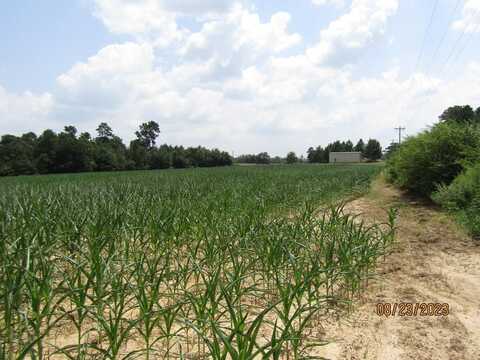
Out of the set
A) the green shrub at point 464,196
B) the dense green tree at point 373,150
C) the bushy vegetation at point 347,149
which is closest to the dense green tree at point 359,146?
the bushy vegetation at point 347,149

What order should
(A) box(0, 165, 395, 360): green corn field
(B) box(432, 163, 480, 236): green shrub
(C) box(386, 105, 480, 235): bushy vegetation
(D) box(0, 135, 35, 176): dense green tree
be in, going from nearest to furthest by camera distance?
(A) box(0, 165, 395, 360): green corn field < (B) box(432, 163, 480, 236): green shrub < (C) box(386, 105, 480, 235): bushy vegetation < (D) box(0, 135, 35, 176): dense green tree

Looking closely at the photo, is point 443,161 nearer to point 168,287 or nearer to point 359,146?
point 168,287

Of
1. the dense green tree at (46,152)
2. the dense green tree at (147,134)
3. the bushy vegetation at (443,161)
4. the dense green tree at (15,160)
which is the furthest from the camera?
the dense green tree at (147,134)

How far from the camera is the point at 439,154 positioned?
1159 centimetres

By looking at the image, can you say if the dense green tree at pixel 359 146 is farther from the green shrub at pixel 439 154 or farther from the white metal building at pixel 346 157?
the green shrub at pixel 439 154

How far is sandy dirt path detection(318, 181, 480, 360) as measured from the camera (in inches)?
103

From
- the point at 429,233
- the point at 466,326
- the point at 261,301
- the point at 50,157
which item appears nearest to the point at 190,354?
the point at 261,301

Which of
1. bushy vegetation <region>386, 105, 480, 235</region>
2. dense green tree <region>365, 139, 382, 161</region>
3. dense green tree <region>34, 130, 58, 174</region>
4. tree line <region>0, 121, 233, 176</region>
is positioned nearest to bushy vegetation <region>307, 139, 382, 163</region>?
dense green tree <region>365, 139, 382, 161</region>

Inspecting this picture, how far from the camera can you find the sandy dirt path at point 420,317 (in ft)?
8.56

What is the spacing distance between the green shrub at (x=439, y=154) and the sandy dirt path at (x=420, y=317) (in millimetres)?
6086

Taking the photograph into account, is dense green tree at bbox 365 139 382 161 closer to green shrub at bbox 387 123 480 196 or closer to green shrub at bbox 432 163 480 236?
green shrub at bbox 387 123 480 196

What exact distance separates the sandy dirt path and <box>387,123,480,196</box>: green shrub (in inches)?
240

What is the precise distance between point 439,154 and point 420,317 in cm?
1026

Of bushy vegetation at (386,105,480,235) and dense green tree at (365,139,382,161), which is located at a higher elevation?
dense green tree at (365,139,382,161)
